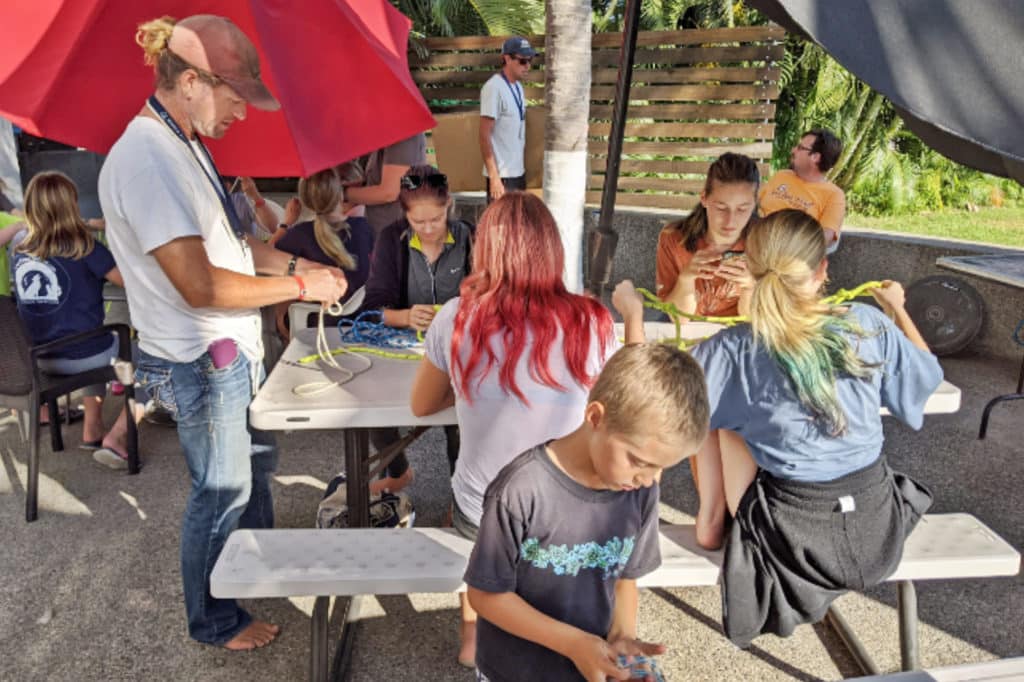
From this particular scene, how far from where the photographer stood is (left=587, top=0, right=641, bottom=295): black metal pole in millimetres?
2797

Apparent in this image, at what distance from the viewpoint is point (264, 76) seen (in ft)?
9.87

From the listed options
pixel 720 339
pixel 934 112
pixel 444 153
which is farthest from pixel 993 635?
pixel 444 153

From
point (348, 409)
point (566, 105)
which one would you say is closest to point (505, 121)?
point (566, 105)

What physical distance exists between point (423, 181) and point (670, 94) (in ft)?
19.1

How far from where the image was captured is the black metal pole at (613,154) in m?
2.80

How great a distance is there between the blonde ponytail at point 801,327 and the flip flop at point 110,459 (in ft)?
11.2

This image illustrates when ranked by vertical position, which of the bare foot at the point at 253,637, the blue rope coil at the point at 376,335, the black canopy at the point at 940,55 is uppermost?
the black canopy at the point at 940,55

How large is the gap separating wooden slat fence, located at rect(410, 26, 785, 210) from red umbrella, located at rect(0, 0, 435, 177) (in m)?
5.29

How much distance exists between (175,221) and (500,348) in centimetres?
93

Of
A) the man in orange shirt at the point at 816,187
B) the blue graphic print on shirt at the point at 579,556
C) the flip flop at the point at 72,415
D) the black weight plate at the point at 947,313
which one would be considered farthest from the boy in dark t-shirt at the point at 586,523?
the black weight plate at the point at 947,313

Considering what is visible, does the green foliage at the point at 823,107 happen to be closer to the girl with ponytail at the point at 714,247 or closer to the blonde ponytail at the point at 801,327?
the girl with ponytail at the point at 714,247

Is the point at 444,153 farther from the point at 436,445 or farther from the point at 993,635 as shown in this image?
the point at 993,635

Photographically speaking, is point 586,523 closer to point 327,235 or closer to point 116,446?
point 327,235

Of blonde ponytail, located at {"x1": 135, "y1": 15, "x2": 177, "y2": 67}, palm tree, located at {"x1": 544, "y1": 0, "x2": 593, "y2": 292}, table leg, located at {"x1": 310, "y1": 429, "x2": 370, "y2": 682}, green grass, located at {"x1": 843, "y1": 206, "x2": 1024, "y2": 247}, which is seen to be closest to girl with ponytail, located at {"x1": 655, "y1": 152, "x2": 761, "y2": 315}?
palm tree, located at {"x1": 544, "y1": 0, "x2": 593, "y2": 292}
